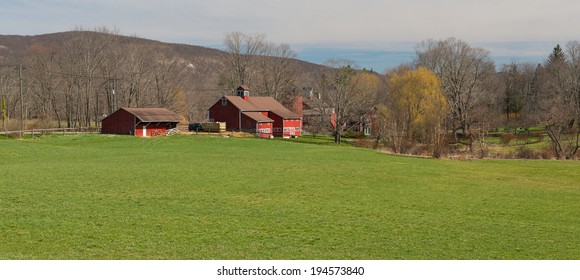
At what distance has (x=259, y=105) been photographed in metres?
82.7

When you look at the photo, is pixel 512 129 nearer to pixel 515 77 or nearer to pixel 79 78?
pixel 515 77

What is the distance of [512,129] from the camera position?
272 ft

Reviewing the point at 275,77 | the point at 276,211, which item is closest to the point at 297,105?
the point at 275,77

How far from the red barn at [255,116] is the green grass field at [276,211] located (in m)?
44.5

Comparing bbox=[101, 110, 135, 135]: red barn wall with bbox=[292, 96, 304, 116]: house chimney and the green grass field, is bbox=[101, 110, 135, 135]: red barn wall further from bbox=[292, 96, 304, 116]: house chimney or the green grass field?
bbox=[292, 96, 304, 116]: house chimney

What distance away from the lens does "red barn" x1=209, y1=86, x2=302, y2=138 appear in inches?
3027

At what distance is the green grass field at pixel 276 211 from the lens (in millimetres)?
11867

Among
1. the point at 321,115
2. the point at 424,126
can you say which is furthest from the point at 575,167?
the point at 321,115

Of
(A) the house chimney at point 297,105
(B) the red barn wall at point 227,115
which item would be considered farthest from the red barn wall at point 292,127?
(A) the house chimney at point 297,105

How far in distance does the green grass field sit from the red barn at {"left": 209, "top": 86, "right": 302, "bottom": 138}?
44.5 m

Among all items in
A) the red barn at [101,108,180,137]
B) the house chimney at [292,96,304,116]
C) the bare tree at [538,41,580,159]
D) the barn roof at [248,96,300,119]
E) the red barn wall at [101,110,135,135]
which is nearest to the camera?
the bare tree at [538,41,580,159]

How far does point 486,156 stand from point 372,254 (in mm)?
40902

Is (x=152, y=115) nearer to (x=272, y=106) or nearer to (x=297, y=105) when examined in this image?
(x=272, y=106)

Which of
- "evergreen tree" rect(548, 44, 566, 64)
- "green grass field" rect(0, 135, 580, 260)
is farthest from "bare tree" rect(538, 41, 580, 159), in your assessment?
"green grass field" rect(0, 135, 580, 260)
